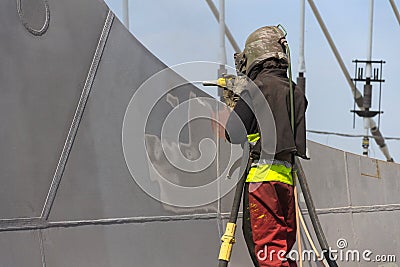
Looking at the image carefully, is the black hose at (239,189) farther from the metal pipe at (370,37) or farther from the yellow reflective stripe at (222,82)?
the metal pipe at (370,37)

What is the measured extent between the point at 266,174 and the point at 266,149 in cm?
13

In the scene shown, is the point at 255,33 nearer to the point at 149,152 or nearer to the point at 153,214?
the point at 149,152

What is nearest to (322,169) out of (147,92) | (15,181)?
(147,92)

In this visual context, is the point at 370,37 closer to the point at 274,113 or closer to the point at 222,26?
the point at 222,26

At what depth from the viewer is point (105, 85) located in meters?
3.61

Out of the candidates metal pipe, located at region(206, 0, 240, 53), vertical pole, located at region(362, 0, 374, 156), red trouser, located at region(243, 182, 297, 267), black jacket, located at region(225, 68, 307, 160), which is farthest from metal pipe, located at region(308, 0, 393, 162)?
red trouser, located at region(243, 182, 297, 267)

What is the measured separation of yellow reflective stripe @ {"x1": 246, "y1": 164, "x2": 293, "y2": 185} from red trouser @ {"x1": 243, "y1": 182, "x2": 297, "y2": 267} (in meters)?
0.02

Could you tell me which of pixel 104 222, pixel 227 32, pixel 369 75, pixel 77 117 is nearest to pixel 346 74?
pixel 369 75

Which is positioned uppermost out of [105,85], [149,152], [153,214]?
[105,85]

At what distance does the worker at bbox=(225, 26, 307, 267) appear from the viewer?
379 centimetres

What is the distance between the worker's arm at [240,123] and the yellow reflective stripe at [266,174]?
181 mm

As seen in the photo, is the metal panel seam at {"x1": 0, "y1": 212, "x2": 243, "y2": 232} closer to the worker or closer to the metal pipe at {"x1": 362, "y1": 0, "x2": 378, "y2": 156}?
the worker

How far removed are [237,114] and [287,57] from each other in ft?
1.45

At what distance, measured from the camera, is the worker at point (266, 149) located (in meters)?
3.79
